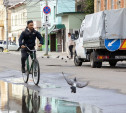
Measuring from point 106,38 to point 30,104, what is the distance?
42.7 feet

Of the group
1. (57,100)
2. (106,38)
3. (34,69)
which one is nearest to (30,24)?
(34,69)

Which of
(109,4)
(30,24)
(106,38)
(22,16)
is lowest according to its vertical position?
(106,38)

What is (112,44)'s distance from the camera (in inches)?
864

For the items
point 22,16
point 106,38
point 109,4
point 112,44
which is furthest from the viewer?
point 22,16

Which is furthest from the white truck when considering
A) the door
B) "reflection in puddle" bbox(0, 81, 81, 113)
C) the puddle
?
the door

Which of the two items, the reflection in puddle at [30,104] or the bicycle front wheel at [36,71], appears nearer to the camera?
the reflection in puddle at [30,104]

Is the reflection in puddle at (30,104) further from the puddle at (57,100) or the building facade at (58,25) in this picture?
the building facade at (58,25)

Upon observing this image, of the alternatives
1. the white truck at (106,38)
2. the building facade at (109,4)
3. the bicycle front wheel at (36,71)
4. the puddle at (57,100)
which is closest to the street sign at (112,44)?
the white truck at (106,38)

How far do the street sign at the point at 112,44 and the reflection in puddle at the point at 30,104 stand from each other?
987cm

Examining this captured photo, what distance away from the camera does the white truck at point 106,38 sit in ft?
72.9

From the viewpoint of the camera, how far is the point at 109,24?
22969mm

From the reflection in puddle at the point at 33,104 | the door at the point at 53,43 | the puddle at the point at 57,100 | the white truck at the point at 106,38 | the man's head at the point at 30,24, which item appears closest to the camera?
the reflection in puddle at the point at 33,104

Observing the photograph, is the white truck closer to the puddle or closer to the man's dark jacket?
the man's dark jacket

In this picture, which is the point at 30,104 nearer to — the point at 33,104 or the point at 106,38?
the point at 33,104
